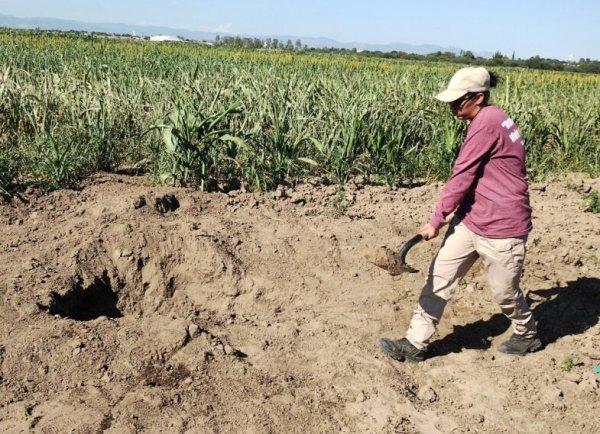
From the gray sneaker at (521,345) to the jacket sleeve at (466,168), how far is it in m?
1.01

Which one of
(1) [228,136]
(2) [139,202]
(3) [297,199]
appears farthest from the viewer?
(3) [297,199]

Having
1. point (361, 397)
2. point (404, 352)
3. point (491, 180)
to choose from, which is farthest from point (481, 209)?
point (361, 397)

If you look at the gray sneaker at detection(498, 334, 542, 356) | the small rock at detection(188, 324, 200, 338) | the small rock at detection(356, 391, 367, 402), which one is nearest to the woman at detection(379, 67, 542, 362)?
the gray sneaker at detection(498, 334, 542, 356)

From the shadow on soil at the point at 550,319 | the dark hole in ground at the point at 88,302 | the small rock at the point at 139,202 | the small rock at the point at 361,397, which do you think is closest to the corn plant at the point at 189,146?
the small rock at the point at 139,202

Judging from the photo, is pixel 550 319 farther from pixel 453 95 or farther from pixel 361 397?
pixel 453 95

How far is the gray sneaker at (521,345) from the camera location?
3602 millimetres

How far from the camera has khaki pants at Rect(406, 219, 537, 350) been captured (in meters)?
3.20

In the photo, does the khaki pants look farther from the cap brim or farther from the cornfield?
the cornfield

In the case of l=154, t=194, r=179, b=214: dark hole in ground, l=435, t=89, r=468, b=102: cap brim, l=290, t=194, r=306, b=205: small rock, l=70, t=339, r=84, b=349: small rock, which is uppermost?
l=435, t=89, r=468, b=102: cap brim

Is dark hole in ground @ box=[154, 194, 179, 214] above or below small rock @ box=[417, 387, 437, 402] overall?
above

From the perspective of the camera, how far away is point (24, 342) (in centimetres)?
326

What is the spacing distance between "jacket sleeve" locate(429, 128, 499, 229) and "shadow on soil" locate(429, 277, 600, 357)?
105 centimetres

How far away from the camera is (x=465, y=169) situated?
10.0 ft

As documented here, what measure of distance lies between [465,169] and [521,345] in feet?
4.14
